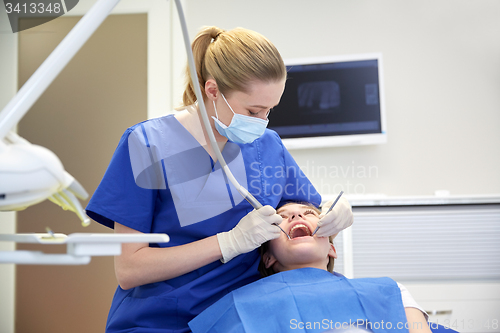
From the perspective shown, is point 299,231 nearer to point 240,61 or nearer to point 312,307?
point 312,307

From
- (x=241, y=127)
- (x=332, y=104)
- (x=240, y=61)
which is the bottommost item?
(x=241, y=127)

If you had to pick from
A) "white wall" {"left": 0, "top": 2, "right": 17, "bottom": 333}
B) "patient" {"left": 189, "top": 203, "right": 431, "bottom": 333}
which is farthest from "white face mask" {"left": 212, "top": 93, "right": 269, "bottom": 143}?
"white wall" {"left": 0, "top": 2, "right": 17, "bottom": 333}

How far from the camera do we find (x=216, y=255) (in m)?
1.07

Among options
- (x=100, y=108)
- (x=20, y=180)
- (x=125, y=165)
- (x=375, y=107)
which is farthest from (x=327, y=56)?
(x=20, y=180)

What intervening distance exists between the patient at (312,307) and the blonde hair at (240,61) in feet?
1.98

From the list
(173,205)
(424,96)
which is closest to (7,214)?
(173,205)

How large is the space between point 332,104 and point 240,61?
1.48 meters

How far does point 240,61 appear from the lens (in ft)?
3.74

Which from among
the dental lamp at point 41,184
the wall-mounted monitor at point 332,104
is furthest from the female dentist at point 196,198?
the wall-mounted monitor at point 332,104

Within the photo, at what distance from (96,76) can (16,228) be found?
3.88 feet

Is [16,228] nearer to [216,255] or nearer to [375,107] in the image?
[216,255]

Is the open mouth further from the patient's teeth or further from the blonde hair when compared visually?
the blonde hair

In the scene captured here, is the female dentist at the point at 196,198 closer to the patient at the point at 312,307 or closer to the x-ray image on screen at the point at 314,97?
the patient at the point at 312,307

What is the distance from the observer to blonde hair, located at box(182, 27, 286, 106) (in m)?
1.13
